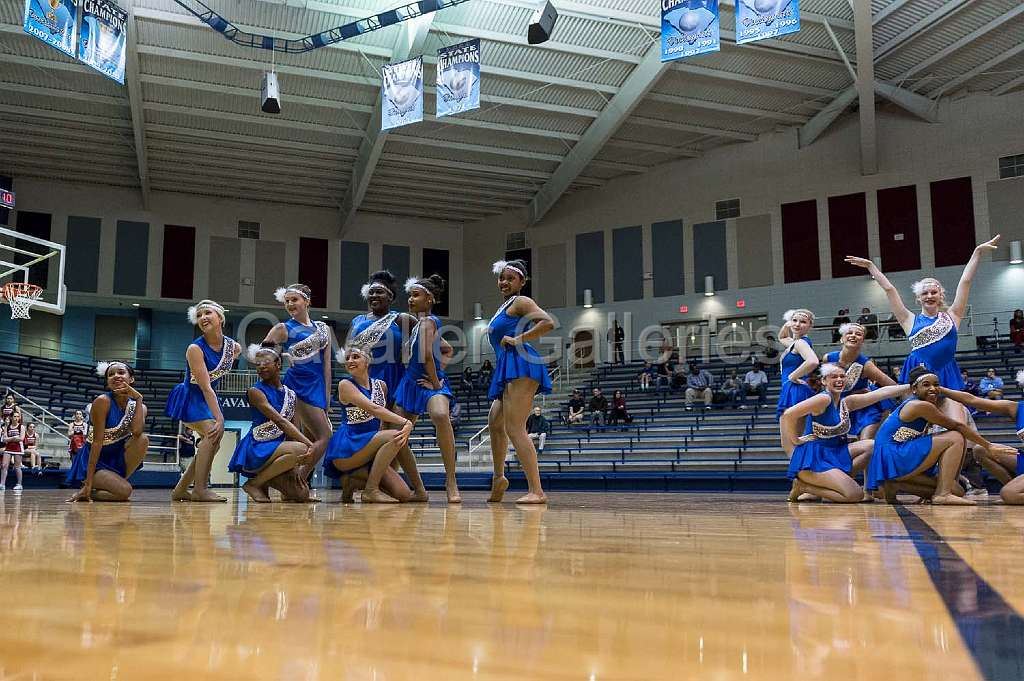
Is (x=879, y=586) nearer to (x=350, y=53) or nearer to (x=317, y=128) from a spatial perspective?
(x=350, y=53)

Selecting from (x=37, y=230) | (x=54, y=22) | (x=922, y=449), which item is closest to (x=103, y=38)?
(x=54, y=22)

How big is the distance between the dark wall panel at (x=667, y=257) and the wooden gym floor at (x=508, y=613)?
68.8ft

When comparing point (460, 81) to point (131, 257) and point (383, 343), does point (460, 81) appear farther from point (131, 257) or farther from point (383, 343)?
point (131, 257)

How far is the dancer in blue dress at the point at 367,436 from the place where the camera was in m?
4.51

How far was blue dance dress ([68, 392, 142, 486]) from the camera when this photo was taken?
5.29 meters

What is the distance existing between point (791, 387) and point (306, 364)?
11.5ft

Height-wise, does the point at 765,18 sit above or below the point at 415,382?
above

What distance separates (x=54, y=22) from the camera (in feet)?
37.8

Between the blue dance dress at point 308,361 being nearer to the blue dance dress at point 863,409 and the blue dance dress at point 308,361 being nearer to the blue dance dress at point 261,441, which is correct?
the blue dance dress at point 261,441

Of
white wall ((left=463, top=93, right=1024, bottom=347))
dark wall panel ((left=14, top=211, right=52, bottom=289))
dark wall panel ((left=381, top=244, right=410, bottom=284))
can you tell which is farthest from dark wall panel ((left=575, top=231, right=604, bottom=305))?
dark wall panel ((left=14, top=211, right=52, bottom=289))

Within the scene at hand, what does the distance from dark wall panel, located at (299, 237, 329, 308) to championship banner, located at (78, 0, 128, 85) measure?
1127 centimetres

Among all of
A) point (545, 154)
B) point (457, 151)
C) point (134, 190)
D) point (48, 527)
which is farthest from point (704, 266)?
point (48, 527)

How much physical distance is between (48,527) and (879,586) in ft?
6.82

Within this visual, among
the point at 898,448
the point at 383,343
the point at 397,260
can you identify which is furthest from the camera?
the point at 397,260
